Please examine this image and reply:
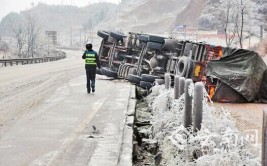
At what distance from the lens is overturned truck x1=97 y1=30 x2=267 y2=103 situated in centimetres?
1561

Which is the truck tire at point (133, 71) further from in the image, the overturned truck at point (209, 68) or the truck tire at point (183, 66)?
the truck tire at point (183, 66)

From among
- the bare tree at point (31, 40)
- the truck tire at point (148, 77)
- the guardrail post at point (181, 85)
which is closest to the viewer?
the guardrail post at point (181, 85)

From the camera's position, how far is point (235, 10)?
47.2 meters

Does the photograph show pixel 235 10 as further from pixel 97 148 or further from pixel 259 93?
pixel 97 148

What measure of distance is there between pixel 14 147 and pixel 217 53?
35.2ft

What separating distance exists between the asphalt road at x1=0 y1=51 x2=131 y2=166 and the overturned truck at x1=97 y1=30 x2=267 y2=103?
225 centimetres

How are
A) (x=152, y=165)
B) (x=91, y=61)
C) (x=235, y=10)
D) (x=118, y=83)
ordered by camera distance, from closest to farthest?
(x=152, y=165) → (x=91, y=61) → (x=118, y=83) → (x=235, y=10)

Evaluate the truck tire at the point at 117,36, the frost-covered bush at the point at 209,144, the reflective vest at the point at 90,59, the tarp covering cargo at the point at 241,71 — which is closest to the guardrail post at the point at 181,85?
the frost-covered bush at the point at 209,144

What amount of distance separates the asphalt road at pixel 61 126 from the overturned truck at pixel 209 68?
2253 mm

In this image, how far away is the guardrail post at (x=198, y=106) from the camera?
→ 21.2 ft

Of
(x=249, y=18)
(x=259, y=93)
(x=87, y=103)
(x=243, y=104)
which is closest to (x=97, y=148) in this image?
(x=87, y=103)

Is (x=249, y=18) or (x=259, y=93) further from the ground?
(x=249, y=18)

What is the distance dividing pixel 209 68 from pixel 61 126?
8.22 m

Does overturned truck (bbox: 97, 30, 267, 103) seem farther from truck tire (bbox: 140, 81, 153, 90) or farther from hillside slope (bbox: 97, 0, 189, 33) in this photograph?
hillside slope (bbox: 97, 0, 189, 33)
